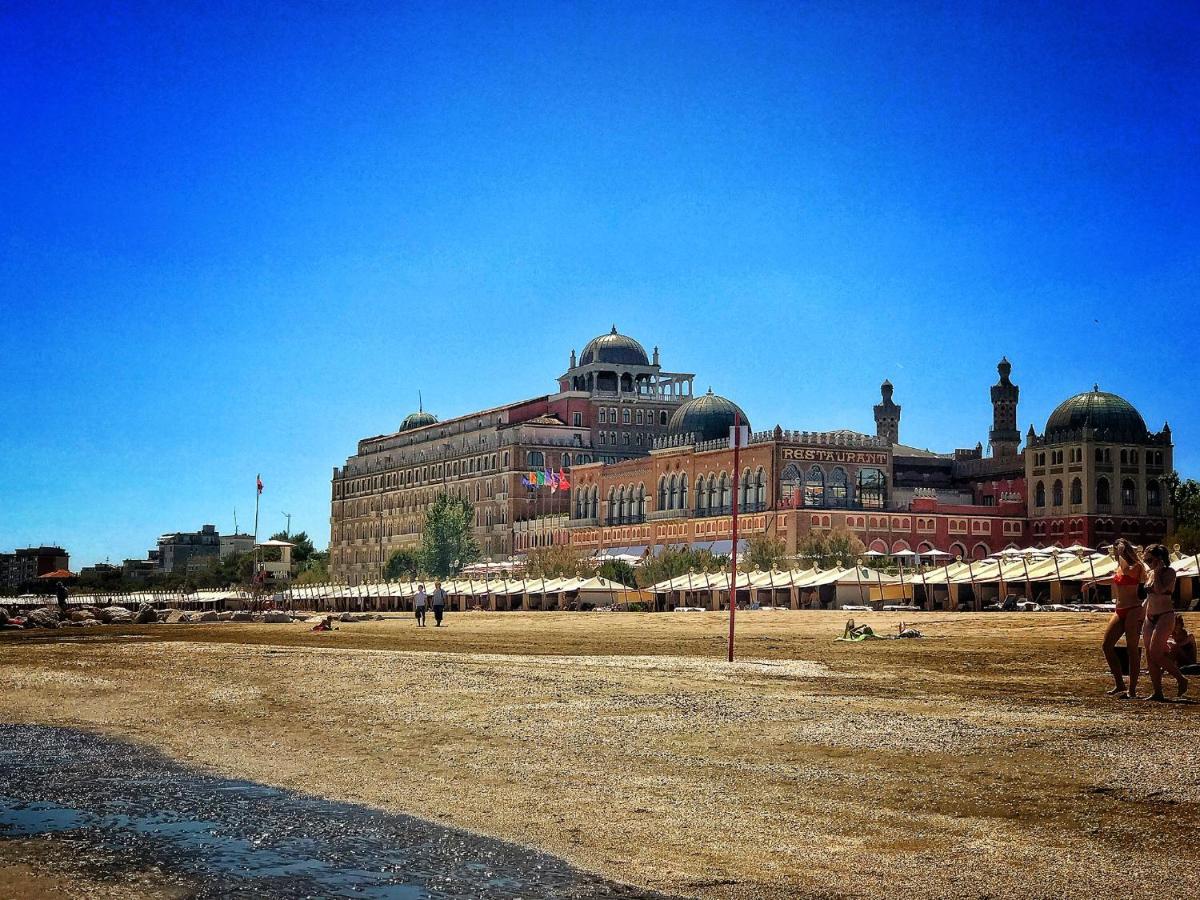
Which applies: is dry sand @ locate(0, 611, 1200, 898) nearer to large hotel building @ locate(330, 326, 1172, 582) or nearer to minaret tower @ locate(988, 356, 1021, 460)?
large hotel building @ locate(330, 326, 1172, 582)

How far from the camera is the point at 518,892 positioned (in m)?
8.55

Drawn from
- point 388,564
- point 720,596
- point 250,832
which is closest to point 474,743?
point 250,832

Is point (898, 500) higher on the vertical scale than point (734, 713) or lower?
higher

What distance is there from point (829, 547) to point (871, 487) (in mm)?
13636

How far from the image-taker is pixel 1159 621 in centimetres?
1628

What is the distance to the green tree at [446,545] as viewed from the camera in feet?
405

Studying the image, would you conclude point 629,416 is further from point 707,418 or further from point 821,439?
point 821,439

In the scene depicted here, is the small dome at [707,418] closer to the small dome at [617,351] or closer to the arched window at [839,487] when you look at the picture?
the arched window at [839,487]

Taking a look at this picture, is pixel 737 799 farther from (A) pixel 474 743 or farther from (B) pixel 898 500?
(B) pixel 898 500

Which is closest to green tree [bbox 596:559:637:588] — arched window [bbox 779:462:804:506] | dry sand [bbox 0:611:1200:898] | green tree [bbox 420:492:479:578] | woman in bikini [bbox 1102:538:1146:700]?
arched window [bbox 779:462:804:506]

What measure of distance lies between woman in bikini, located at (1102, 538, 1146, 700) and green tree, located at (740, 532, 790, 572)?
54834mm

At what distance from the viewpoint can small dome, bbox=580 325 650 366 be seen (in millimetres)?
134875

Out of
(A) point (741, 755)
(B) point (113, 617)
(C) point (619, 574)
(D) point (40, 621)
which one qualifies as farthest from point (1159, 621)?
(C) point (619, 574)

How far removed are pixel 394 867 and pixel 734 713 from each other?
7480 millimetres
